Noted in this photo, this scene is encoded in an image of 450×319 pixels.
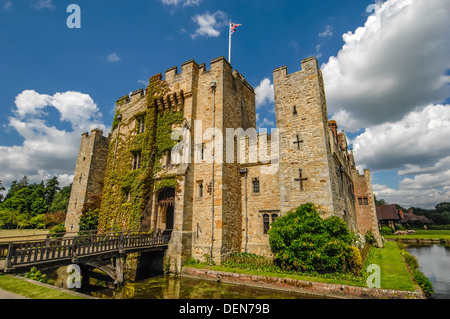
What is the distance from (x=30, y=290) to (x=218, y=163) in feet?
39.1

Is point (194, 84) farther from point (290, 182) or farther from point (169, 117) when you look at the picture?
point (290, 182)

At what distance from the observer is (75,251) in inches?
423

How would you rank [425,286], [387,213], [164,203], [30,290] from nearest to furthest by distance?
1. [30,290]
2. [425,286]
3. [164,203]
4. [387,213]

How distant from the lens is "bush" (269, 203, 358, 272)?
11.5m

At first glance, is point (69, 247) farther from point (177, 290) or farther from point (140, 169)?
point (140, 169)

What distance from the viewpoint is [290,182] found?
48.1 feet

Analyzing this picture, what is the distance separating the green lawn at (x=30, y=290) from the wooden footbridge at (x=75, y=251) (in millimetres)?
1371

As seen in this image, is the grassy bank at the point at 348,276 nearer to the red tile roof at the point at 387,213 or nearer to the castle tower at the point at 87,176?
the castle tower at the point at 87,176

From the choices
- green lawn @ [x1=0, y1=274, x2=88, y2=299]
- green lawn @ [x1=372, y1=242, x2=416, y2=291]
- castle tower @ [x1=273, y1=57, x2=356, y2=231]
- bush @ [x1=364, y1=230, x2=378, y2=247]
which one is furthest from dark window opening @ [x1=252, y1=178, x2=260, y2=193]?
bush @ [x1=364, y1=230, x2=378, y2=247]

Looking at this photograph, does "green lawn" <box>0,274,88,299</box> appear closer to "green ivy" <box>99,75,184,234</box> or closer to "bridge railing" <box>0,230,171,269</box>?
"bridge railing" <box>0,230,171,269</box>

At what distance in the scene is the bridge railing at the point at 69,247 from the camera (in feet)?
29.3

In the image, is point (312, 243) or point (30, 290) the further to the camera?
point (312, 243)

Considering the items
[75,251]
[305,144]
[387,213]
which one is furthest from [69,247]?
[387,213]
